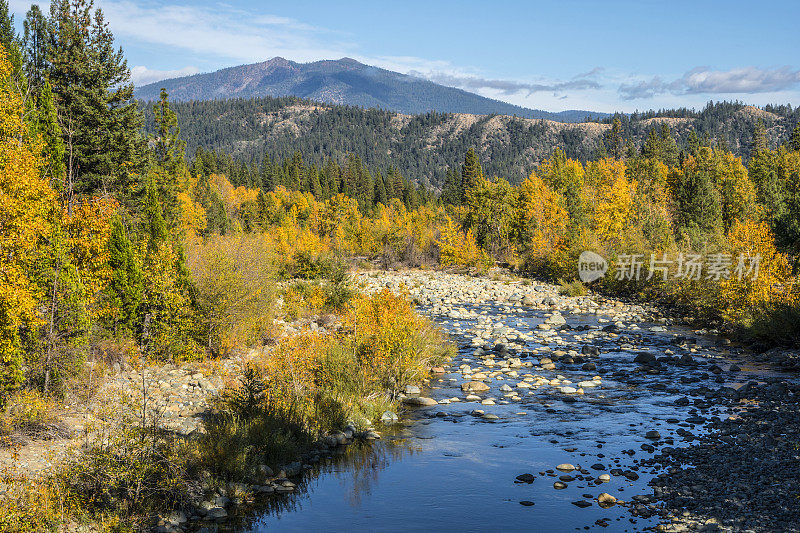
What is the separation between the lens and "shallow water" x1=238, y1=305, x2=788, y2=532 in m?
11.5

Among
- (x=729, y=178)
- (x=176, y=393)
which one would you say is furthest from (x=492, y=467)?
(x=729, y=178)

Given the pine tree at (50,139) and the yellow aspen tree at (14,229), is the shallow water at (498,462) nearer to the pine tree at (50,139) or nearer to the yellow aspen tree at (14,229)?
the yellow aspen tree at (14,229)

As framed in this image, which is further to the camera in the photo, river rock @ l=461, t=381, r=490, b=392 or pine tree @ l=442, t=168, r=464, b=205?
pine tree @ l=442, t=168, r=464, b=205

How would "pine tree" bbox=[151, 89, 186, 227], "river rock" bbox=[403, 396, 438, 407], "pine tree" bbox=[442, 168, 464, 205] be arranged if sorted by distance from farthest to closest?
"pine tree" bbox=[442, 168, 464, 205], "pine tree" bbox=[151, 89, 186, 227], "river rock" bbox=[403, 396, 438, 407]

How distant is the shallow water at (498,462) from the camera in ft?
37.8

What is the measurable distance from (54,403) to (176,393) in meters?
3.66

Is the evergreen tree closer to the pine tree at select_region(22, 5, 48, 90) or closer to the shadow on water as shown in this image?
the pine tree at select_region(22, 5, 48, 90)

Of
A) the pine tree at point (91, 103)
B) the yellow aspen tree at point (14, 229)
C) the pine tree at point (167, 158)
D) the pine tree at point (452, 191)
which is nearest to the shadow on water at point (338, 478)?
the yellow aspen tree at point (14, 229)

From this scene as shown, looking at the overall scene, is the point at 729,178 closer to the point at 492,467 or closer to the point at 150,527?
the point at 492,467

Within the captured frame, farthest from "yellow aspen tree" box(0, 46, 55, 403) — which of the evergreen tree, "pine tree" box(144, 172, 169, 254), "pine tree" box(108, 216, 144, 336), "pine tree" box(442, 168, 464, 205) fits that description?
the evergreen tree

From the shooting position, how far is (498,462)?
46.8 ft

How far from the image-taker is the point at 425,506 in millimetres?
12094

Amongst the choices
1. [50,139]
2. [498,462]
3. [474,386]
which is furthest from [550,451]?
[50,139]

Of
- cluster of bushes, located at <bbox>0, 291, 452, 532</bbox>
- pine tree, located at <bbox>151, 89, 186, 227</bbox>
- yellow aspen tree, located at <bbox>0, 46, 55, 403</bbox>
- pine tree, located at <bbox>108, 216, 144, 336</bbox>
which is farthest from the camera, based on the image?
pine tree, located at <bbox>151, 89, 186, 227</bbox>
